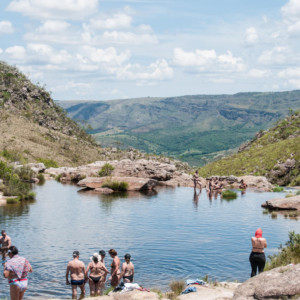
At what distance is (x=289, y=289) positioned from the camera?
49.7 feet

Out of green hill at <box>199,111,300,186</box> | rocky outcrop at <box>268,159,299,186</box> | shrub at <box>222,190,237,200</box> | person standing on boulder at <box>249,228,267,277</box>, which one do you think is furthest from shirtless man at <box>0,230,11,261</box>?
rocky outcrop at <box>268,159,299,186</box>

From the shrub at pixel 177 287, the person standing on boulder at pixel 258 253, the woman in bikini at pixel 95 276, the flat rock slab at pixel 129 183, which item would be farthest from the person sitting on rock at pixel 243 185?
the woman in bikini at pixel 95 276

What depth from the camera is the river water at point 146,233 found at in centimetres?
2559

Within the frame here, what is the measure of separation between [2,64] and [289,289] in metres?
171

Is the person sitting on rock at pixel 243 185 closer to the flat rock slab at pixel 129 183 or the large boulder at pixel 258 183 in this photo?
the large boulder at pixel 258 183

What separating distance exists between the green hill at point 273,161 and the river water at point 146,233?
2324cm

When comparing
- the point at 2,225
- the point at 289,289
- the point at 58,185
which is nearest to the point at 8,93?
the point at 58,185

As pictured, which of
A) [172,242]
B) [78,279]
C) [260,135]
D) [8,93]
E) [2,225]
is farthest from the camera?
[8,93]

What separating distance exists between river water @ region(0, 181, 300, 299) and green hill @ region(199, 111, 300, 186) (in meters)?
23.2

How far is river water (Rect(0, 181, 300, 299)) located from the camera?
2559 cm

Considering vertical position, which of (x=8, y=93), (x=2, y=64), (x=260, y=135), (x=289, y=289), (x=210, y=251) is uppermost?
(x=2, y=64)

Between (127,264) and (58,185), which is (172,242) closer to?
(127,264)

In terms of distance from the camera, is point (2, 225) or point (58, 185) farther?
point (58, 185)

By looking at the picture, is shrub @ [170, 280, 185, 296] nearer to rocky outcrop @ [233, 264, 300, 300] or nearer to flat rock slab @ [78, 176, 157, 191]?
rocky outcrop @ [233, 264, 300, 300]
